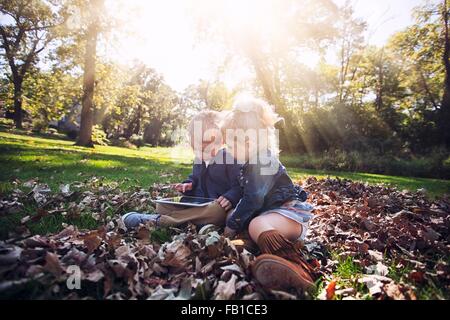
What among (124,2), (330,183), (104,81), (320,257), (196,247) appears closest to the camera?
(196,247)

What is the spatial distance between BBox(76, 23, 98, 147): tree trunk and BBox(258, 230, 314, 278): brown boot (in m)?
15.1

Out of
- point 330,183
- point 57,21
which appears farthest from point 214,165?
point 57,21

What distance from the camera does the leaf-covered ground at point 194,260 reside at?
72.0 inches

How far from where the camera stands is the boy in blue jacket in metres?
3.13

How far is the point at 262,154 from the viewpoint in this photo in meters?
2.80

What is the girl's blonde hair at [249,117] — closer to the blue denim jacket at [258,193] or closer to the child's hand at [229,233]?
the blue denim jacket at [258,193]

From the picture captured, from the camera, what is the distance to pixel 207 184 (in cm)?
370

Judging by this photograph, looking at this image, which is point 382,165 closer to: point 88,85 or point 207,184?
point 207,184

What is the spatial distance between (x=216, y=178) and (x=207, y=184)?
171 mm

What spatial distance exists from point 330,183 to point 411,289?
5221mm

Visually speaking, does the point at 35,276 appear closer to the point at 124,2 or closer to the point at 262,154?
→ the point at 262,154

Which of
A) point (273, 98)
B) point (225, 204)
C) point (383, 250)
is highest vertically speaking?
point (273, 98)

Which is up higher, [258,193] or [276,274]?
[258,193]

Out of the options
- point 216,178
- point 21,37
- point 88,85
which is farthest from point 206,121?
point 88,85
